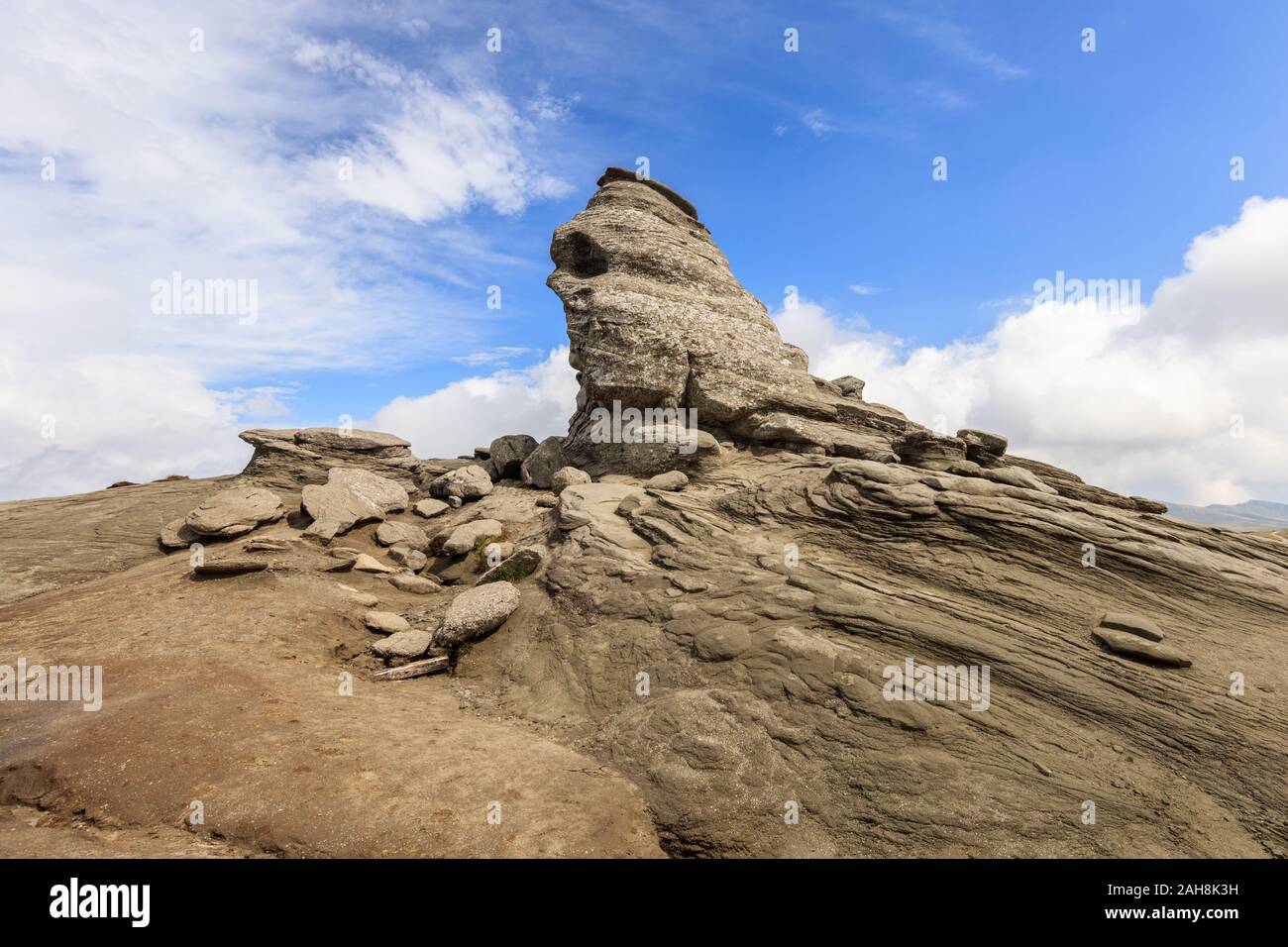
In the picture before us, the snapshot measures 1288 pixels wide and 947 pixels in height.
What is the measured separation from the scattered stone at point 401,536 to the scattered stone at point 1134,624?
932 inches

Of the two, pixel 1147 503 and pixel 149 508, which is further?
pixel 149 508

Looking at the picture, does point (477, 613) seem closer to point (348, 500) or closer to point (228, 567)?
point (228, 567)

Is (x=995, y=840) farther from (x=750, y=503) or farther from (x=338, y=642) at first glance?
(x=338, y=642)

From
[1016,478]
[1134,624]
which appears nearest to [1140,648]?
[1134,624]

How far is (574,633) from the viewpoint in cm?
1714

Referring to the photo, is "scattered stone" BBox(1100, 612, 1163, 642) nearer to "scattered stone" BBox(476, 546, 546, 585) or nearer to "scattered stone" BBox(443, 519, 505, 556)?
"scattered stone" BBox(476, 546, 546, 585)

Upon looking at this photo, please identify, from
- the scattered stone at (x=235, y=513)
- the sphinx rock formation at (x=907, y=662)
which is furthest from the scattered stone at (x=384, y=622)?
the scattered stone at (x=235, y=513)

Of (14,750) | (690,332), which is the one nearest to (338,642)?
(14,750)

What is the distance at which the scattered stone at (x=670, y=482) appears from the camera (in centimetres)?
2414

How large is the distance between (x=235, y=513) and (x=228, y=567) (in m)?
5.54

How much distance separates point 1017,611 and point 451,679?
1535cm

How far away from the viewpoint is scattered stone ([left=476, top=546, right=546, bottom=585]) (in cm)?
2092

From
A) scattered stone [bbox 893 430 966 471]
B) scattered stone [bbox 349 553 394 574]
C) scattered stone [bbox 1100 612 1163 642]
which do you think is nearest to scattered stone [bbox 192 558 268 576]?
scattered stone [bbox 349 553 394 574]

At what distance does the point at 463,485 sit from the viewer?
30672 mm
